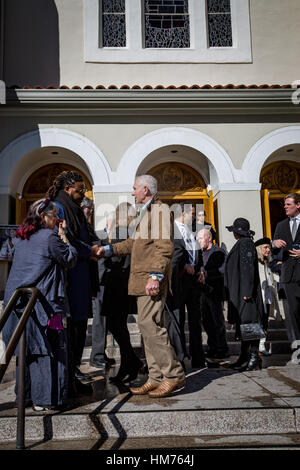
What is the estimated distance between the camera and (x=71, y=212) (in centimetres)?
403

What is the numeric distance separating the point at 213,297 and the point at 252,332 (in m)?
1.00

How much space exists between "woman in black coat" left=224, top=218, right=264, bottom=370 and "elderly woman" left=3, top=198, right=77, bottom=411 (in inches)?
87.0

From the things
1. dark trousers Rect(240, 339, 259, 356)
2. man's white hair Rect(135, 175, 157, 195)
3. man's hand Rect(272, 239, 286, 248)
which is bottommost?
dark trousers Rect(240, 339, 259, 356)

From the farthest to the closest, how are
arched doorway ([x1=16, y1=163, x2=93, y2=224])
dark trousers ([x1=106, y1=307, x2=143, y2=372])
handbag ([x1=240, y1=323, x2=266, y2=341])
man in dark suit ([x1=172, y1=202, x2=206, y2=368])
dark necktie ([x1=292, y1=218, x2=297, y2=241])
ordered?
arched doorway ([x1=16, y1=163, x2=93, y2=224]), dark necktie ([x1=292, y1=218, x2=297, y2=241]), man in dark suit ([x1=172, y1=202, x2=206, y2=368]), handbag ([x1=240, y1=323, x2=266, y2=341]), dark trousers ([x1=106, y1=307, x2=143, y2=372])

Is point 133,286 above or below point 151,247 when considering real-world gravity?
below

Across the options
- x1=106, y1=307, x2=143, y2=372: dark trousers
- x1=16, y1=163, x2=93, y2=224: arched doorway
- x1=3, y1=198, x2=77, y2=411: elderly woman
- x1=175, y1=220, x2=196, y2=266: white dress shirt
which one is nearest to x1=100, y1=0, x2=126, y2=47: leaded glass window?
x1=16, y1=163, x2=93, y2=224: arched doorway

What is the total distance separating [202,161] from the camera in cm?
917

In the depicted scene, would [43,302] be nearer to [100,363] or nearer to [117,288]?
[117,288]

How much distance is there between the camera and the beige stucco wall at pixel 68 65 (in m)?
9.52

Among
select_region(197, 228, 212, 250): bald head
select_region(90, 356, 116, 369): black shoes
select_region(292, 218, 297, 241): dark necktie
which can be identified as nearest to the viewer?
select_region(90, 356, 116, 369): black shoes

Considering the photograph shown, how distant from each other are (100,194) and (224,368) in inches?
178

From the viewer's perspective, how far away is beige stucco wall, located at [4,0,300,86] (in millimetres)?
9516

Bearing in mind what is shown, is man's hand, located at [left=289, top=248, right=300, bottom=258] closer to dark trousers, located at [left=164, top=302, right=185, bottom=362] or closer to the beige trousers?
dark trousers, located at [left=164, top=302, right=185, bottom=362]

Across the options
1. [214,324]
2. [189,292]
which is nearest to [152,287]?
[189,292]
